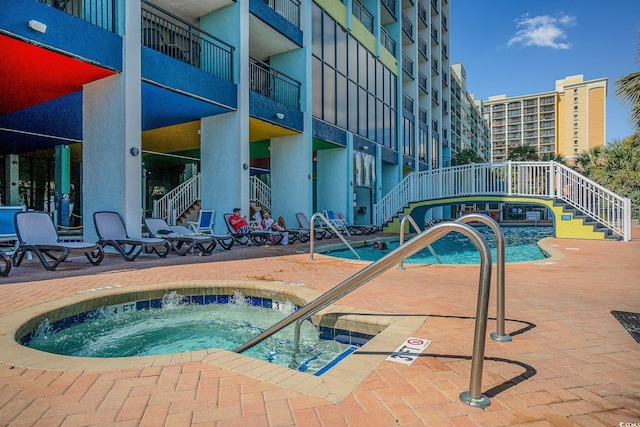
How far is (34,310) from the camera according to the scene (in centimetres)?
Answer: 338

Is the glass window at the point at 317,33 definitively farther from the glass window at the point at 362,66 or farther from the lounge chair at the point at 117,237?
the lounge chair at the point at 117,237

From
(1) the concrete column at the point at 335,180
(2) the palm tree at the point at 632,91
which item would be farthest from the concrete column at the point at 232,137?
(2) the palm tree at the point at 632,91

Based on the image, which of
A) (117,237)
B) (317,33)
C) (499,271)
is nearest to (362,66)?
(317,33)

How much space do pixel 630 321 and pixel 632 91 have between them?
38.8 feet

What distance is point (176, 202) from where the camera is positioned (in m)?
14.4

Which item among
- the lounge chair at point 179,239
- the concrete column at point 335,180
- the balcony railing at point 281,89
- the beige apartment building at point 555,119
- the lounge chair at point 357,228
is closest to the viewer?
the lounge chair at point 179,239

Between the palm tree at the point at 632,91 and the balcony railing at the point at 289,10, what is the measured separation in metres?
11.1

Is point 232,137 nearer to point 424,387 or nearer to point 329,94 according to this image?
point 329,94

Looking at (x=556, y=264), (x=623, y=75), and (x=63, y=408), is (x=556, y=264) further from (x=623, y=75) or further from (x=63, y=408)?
(x=623, y=75)

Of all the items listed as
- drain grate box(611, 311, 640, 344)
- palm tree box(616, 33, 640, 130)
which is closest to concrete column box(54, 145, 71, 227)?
drain grate box(611, 311, 640, 344)

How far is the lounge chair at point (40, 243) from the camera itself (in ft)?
19.6

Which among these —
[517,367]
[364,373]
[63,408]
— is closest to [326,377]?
[364,373]

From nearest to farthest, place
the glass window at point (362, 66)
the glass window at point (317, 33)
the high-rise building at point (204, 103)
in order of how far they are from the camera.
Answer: the high-rise building at point (204, 103)
the glass window at point (317, 33)
the glass window at point (362, 66)

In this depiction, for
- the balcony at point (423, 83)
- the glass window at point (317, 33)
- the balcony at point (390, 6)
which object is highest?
the balcony at point (390, 6)
